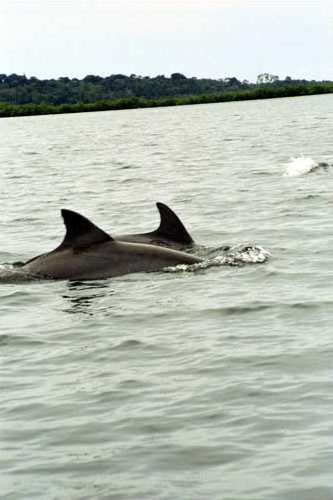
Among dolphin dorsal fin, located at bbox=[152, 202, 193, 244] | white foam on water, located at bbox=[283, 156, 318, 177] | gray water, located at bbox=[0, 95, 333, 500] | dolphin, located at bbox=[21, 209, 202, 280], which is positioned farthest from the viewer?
white foam on water, located at bbox=[283, 156, 318, 177]

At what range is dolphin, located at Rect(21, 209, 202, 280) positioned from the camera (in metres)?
14.0

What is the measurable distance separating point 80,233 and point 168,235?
2.50 meters

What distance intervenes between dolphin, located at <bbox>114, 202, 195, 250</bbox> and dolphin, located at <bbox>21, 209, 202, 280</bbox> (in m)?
1.28

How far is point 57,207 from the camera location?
25625 millimetres

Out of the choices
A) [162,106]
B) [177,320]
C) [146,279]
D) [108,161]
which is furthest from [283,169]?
[162,106]

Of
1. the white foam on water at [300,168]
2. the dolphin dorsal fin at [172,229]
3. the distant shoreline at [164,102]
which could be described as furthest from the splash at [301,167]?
the distant shoreline at [164,102]

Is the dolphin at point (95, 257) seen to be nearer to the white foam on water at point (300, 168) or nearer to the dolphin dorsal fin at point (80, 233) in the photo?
the dolphin dorsal fin at point (80, 233)

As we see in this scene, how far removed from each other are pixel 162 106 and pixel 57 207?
14330 cm

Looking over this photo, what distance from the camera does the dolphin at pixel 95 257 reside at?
46.0 ft

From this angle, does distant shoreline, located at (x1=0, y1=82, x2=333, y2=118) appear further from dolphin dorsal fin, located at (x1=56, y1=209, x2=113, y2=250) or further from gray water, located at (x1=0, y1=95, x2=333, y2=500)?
dolphin dorsal fin, located at (x1=56, y1=209, x2=113, y2=250)

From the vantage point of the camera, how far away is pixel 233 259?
49.9 feet

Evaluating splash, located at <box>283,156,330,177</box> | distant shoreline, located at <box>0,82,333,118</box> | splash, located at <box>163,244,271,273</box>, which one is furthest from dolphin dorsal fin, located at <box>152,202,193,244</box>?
distant shoreline, located at <box>0,82,333,118</box>

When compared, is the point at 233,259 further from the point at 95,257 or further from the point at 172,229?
the point at 95,257

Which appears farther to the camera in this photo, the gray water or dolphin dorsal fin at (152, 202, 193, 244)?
dolphin dorsal fin at (152, 202, 193, 244)
